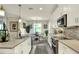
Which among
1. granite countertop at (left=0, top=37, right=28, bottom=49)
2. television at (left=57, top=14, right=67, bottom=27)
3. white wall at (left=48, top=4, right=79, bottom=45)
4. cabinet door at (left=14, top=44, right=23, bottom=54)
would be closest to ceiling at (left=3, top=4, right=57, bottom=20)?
white wall at (left=48, top=4, right=79, bottom=45)

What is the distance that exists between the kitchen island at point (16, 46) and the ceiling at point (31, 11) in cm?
49

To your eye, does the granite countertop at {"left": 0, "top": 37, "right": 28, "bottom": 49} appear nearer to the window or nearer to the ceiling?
the window

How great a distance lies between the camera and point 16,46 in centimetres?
243

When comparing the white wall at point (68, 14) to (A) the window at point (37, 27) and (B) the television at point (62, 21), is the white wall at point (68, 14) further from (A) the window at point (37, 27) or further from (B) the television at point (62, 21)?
(A) the window at point (37, 27)

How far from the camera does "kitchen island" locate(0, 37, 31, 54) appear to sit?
2307mm

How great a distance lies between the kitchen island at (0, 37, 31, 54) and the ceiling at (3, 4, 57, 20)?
0.49m

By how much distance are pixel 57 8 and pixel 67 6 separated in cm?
19

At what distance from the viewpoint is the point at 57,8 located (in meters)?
2.42

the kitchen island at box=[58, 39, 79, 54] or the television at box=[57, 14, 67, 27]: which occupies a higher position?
the television at box=[57, 14, 67, 27]

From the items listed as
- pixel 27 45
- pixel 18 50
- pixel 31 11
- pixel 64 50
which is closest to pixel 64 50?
pixel 64 50

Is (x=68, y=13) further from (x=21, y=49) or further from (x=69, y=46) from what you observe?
(x=21, y=49)

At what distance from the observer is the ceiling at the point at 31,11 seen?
239 cm
